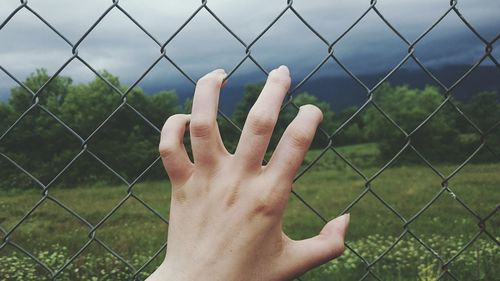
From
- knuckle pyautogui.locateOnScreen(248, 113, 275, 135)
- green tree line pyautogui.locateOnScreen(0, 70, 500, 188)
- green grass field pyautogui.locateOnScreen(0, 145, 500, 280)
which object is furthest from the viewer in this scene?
green grass field pyautogui.locateOnScreen(0, 145, 500, 280)

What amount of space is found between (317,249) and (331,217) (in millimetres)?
6811

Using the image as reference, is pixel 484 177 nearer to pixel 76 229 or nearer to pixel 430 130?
pixel 430 130

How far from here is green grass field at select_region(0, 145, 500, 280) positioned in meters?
3.08

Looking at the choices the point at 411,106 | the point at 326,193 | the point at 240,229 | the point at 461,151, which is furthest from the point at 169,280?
the point at 411,106

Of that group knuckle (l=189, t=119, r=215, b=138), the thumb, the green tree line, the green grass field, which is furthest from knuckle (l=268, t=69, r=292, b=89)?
the green grass field

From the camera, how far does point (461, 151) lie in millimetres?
11758

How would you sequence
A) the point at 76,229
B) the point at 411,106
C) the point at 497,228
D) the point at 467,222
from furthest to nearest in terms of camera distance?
the point at 411,106 < the point at 467,222 < the point at 497,228 < the point at 76,229

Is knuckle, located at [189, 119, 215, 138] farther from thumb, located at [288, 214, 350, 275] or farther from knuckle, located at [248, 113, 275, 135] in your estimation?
thumb, located at [288, 214, 350, 275]

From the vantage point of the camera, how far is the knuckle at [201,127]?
0.99 metres

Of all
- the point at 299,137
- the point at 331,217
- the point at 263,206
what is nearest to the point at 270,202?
the point at 263,206

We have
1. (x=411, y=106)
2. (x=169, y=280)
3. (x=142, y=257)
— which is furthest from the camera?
(x=411, y=106)

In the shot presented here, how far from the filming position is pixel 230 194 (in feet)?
3.28

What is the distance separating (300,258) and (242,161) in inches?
8.4

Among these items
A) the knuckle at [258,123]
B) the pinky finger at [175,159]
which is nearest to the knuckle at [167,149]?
the pinky finger at [175,159]
